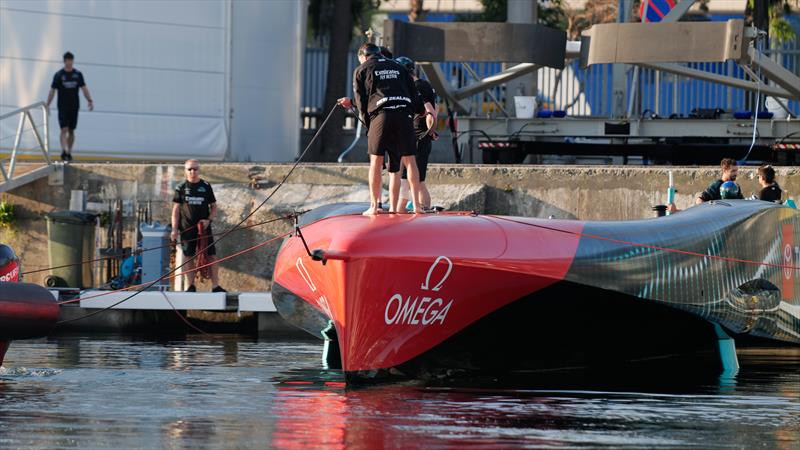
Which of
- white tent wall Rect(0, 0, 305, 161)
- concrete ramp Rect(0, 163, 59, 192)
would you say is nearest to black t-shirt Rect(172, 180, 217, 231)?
concrete ramp Rect(0, 163, 59, 192)

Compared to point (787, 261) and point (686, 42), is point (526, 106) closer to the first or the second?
point (686, 42)

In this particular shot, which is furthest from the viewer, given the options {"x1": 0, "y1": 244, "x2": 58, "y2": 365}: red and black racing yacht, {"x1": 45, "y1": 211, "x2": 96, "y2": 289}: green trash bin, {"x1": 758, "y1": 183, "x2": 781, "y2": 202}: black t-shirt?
{"x1": 45, "y1": 211, "x2": 96, "y2": 289}: green trash bin

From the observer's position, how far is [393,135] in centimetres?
1223

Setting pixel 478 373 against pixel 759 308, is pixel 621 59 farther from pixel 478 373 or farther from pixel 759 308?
pixel 478 373

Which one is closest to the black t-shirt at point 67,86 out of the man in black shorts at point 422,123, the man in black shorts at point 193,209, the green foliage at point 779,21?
the man in black shorts at point 193,209

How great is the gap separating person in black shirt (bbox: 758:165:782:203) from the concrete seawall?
1.69 m

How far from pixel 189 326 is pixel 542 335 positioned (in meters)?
6.86

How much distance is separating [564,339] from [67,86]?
10472mm

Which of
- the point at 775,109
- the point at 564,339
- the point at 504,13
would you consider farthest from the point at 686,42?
the point at 504,13

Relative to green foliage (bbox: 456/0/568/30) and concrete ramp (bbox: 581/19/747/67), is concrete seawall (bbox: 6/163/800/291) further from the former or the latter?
green foliage (bbox: 456/0/568/30)

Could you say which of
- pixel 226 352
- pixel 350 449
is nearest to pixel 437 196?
pixel 226 352

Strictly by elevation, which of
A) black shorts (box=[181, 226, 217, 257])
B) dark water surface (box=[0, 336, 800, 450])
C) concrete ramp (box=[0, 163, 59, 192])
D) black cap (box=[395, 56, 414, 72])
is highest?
black cap (box=[395, 56, 414, 72])

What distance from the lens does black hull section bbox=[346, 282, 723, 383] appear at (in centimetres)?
1191

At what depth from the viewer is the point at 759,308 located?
13602mm
